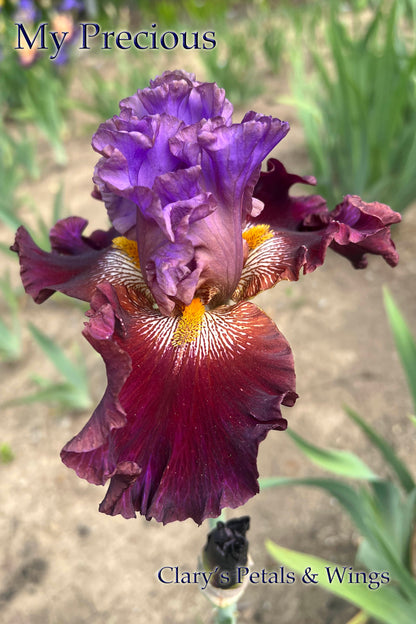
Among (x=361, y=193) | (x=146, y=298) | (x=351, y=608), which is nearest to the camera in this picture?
(x=146, y=298)

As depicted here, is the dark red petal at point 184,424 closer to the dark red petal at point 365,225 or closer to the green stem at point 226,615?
the dark red petal at point 365,225

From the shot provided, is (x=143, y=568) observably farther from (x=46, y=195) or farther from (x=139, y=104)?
(x=46, y=195)

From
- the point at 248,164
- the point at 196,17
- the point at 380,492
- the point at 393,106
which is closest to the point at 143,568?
the point at 380,492

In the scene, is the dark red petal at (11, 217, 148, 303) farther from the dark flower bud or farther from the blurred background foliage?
the blurred background foliage

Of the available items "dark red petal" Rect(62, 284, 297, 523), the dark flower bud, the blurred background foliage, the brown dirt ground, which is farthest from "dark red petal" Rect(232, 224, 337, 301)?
the blurred background foliage

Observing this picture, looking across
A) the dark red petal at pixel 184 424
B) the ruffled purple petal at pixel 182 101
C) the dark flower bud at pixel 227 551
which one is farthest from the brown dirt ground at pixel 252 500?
the ruffled purple petal at pixel 182 101

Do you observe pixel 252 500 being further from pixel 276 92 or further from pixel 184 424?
pixel 276 92
